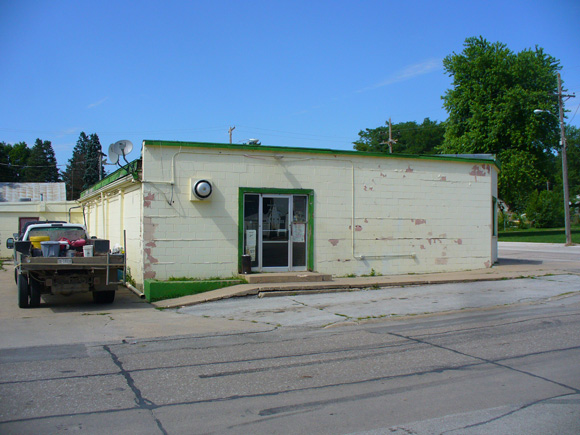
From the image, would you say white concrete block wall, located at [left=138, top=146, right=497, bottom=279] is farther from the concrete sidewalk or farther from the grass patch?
Result: the grass patch

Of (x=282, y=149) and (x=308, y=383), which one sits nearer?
(x=308, y=383)

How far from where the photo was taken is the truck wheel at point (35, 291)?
10852 millimetres

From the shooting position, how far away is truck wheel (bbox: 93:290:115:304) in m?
11.5

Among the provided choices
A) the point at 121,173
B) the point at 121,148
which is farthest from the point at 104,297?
the point at 121,173

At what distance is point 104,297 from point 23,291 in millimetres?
1626

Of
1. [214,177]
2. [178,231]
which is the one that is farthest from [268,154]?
[178,231]

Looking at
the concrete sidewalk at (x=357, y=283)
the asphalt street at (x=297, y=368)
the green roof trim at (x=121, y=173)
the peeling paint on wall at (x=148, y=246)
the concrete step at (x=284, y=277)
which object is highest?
the green roof trim at (x=121, y=173)

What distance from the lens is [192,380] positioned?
231 inches

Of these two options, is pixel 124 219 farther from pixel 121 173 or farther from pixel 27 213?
pixel 27 213

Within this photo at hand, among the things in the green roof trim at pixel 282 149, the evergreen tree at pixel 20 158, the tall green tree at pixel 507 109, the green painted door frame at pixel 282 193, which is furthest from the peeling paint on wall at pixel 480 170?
the evergreen tree at pixel 20 158

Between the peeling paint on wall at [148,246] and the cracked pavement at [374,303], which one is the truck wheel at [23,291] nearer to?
the peeling paint on wall at [148,246]

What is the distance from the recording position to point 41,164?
80.2m

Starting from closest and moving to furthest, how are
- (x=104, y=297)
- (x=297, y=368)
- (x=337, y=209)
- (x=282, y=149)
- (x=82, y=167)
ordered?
1. (x=297, y=368)
2. (x=104, y=297)
3. (x=282, y=149)
4. (x=337, y=209)
5. (x=82, y=167)

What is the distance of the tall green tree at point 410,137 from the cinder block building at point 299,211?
2637 inches
